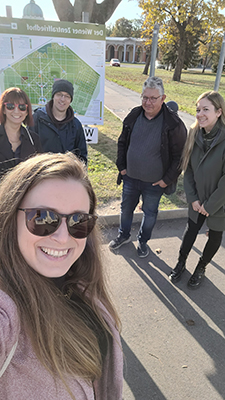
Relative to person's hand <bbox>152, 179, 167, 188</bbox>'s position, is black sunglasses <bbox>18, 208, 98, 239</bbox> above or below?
above

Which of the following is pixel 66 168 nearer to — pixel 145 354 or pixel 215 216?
pixel 145 354

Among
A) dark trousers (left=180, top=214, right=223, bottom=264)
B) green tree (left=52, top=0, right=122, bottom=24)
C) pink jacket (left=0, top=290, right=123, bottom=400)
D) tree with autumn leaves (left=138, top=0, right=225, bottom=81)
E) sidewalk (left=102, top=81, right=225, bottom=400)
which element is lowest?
sidewalk (left=102, top=81, right=225, bottom=400)

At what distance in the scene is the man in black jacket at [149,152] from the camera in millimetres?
2959

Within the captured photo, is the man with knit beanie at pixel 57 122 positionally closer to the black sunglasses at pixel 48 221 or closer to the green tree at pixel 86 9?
the black sunglasses at pixel 48 221

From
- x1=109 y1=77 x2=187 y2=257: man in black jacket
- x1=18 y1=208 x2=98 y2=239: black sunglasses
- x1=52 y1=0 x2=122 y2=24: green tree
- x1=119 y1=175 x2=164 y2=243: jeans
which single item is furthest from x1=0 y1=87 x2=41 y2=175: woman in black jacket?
x1=52 y1=0 x2=122 y2=24: green tree

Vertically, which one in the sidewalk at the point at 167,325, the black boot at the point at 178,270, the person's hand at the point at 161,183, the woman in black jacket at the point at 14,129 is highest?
the woman in black jacket at the point at 14,129

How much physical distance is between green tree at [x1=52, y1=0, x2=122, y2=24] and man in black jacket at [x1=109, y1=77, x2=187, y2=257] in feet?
15.4

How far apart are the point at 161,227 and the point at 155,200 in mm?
1022

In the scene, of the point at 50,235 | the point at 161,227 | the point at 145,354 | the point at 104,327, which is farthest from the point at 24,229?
the point at 161,227

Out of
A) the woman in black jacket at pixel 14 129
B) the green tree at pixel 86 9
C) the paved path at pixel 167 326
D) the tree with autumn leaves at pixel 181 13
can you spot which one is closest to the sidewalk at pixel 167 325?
the paved path at pixel 167 326

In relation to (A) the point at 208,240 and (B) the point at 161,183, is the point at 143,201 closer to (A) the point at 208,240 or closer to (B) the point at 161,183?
Answer: (B) the point at 161,183

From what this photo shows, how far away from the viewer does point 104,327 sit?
1198 mm

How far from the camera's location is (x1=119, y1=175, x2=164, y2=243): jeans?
10.9 feet

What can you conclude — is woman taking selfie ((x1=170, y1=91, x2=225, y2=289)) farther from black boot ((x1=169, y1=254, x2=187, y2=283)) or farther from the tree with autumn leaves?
the tree with autumn leaves
